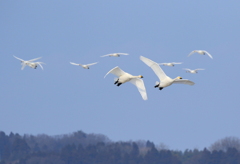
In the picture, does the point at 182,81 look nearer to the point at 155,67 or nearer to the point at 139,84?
the point at 155,67

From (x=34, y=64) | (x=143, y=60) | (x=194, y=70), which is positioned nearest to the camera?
(x=143, y=60)

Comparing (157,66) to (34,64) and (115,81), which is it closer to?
(115,81)

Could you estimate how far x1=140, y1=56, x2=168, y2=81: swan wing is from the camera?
6650 cm

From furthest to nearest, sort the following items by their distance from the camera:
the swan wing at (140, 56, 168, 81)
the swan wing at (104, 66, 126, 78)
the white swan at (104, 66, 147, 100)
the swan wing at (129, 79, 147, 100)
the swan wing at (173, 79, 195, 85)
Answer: the swan wing at (129, 79, 147, 100), the white swan at (104, 66, 147, 100), the swan wing at (104, 66, 126, 78), the swan wing at (140, 56, 168, 81), the swan wing at (173, 79, 195, 85)

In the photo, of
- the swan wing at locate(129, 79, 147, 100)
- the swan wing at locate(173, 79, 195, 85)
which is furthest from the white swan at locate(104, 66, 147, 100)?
the swan wing at locate(173, 79, 195, 85)

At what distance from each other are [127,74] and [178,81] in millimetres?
5447

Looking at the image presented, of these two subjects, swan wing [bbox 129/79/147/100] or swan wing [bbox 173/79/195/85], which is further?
swan wing [bbox 129/79/147/100]

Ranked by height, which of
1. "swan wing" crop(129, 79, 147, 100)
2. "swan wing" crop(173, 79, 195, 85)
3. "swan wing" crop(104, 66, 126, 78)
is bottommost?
"swan wing" crop(173, 79, 195, 85)

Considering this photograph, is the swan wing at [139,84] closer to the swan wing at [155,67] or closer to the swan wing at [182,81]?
the swan wing at [155,67]

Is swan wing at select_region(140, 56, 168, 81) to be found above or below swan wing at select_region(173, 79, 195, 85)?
above

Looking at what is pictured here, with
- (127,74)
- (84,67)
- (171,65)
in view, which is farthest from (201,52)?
(127,74)

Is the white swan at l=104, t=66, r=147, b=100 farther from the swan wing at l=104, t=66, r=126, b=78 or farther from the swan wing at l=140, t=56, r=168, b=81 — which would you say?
the swan wing at l=140, t=56, r=168, b=81

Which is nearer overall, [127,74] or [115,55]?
[127,74]

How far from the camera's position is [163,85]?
67375mm
